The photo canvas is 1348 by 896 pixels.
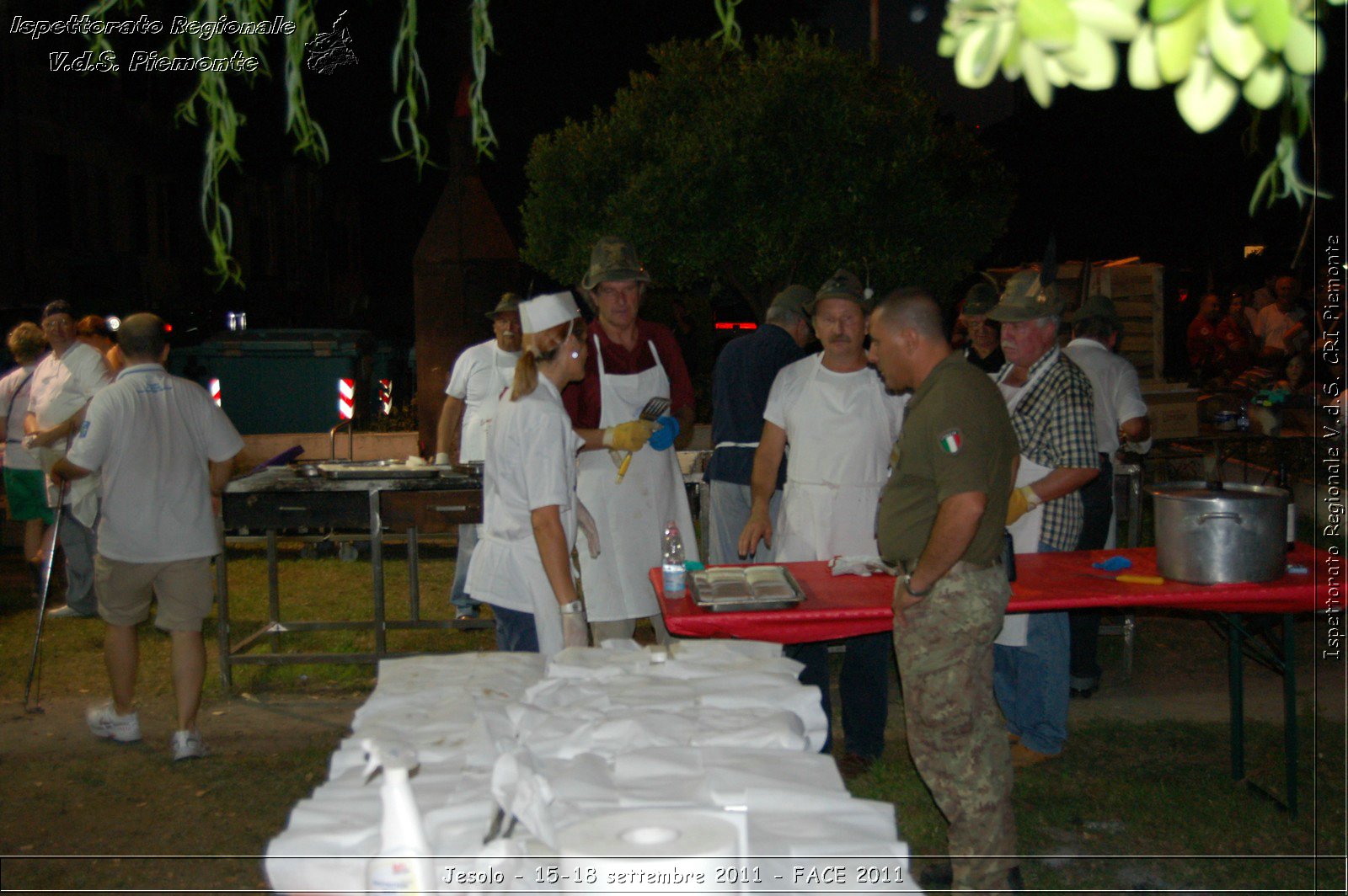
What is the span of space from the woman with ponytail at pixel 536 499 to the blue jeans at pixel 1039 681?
2.07m

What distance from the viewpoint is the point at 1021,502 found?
4641mm

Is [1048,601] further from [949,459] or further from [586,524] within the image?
[586,524]

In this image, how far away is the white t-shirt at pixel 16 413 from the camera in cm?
797

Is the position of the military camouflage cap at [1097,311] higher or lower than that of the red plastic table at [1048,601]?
higher

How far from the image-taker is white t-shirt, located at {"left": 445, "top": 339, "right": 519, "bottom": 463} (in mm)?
7086

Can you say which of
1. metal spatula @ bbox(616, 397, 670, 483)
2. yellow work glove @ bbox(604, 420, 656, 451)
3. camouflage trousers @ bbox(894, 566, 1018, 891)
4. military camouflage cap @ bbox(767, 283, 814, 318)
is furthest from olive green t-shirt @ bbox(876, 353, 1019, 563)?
military camouflage cap @ bbox(767, 283, 814, 318)

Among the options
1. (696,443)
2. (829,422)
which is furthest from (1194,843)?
(696,443)

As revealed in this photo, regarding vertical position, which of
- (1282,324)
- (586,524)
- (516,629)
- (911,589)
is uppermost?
(1282,324)

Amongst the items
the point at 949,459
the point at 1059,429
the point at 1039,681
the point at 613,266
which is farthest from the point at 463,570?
the point at 949,459

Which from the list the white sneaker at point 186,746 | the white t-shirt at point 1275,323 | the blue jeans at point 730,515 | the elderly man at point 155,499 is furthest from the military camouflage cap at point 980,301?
the white t-shirt at point 1275,323

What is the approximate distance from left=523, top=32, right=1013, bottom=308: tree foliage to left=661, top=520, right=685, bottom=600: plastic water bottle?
844 centimetres

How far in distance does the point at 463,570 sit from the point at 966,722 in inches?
177

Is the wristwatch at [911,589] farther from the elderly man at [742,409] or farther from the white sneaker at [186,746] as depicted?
the white sneaker at [186,746]

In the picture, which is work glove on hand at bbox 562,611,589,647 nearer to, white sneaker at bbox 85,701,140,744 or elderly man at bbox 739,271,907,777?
elderly man at bbox 739,271,907,777
